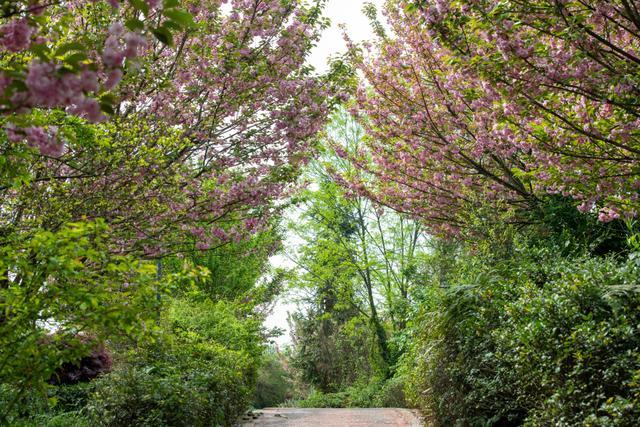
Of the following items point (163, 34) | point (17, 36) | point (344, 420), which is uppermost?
point (17, 36)

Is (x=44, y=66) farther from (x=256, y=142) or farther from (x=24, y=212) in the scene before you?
(x=256, y=142)

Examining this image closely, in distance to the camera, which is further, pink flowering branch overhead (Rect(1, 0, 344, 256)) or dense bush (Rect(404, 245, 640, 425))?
pink flowering branch overhead (Rect(1, 0, 344, 256))

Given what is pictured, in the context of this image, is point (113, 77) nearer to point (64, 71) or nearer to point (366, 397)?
point (64, 71)

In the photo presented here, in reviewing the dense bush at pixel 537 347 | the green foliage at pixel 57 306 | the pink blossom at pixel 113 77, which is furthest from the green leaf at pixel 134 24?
the dense bush at pixel 537 347

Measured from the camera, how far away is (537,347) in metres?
5.17

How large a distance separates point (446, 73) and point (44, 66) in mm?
8132

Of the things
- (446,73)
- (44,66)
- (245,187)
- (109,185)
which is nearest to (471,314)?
(245,187)

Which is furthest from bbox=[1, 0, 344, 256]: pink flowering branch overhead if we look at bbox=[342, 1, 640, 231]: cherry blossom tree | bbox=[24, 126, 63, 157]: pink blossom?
bbox=[24, 126, 63, 157]: pink blossom

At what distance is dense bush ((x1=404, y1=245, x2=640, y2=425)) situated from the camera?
4.50 m

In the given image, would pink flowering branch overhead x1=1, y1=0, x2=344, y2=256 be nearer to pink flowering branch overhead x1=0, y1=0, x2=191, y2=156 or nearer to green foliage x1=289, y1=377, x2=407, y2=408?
pink flowering branch overhead x1=0, y1=0, x2=191, y2=156

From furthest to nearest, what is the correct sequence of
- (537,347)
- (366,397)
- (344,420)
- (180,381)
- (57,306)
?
1. (366,397)
2. (344,420)
3. (180,381)
4. (537,347)
5. (57,306)

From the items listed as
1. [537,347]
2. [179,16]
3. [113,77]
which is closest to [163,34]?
[179,16]

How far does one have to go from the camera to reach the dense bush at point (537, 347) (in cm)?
450

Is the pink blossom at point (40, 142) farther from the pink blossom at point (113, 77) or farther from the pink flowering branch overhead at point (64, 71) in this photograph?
the pink blossom at point (113, 77)
